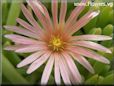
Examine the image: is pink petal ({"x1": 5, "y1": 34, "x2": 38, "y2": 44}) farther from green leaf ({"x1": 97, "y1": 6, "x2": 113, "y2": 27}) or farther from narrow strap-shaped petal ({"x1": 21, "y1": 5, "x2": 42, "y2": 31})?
green leaf ({"x1": 97, "y1": 6, "x2": 113, "y2": 27})

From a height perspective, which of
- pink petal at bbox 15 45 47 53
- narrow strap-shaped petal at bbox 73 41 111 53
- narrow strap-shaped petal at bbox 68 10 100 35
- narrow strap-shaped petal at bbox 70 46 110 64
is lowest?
narrow strap-shaped petal at bbox 70 46 110 64

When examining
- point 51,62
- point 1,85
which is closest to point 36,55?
point 51,62

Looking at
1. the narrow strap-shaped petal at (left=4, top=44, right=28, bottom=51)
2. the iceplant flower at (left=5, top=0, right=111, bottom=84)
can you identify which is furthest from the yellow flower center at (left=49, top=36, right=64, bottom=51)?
the narrow strap-shaped petal at (left=4, top=44, right=28, bottom=51)

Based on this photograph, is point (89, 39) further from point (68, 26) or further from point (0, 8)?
point (0, 8)

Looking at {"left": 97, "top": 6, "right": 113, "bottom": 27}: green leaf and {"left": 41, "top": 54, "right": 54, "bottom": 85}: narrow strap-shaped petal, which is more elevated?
{"left": 97, "top": 6, "right": 113, "bottom": 27}: green leaf

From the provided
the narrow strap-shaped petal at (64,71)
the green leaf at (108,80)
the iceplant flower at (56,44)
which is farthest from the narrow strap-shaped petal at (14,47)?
the green leaf at (108,80)
